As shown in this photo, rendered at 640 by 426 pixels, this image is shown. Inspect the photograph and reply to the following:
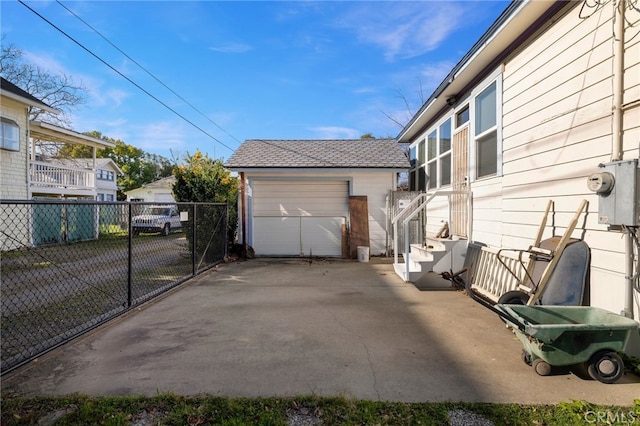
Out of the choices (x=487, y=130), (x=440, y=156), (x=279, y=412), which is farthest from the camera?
(x=440, y=156)

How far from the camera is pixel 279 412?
2326 mm

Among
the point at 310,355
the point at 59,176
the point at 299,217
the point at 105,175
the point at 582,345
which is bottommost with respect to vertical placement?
the point at 310,355

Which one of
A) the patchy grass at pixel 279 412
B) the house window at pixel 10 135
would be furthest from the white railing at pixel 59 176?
the patchy grass at pixel 279 412

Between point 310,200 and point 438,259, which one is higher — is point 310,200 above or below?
above

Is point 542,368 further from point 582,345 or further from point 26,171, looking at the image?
point 26,171

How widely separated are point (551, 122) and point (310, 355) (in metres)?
4.11

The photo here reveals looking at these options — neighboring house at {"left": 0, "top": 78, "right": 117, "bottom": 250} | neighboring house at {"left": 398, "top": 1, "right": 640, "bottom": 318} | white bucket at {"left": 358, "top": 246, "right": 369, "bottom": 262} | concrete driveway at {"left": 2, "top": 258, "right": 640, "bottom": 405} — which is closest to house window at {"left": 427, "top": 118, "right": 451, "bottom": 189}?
neighboring house at {"left": 398, "top": 1, "right": 640, "bottom": 318}

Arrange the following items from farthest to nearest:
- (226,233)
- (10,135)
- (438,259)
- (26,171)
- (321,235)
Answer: (26,171), (10,135), (321,235), (226,233), (438,259)

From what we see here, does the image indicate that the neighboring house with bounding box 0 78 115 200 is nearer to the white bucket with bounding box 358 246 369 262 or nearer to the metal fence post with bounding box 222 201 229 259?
the metal fence post with bounding box 222 201 229 259

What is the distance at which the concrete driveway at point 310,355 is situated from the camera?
263cm

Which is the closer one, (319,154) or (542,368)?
(542,368)

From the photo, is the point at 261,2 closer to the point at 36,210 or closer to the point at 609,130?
the point at 609,130

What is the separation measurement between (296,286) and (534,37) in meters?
5.50

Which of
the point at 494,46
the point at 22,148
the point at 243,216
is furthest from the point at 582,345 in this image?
the point at 22,148
